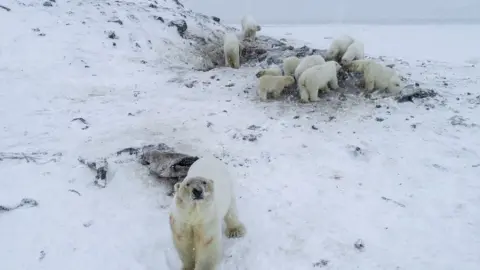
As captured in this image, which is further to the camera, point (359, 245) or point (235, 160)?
point (235, 160)

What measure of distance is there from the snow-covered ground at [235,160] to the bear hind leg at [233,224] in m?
0.10

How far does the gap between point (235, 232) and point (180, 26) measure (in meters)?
9.89

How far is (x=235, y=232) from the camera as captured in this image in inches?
194

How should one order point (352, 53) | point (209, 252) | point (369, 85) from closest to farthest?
point (209, 252), point (369, 85), point (352, 53)

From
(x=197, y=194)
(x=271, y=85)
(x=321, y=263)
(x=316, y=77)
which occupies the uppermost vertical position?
(x=197, y=194)

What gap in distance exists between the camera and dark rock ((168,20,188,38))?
13465mm

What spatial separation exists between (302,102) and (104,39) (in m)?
5.92

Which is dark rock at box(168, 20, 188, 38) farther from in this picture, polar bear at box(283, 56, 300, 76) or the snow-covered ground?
polar bear at box(283, 56, 300, 76)

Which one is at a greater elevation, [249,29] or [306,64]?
[306,64]

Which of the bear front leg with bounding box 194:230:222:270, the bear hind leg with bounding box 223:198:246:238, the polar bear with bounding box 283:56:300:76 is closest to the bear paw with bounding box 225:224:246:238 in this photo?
the bear hind leg with bounding box 223:198:246:238

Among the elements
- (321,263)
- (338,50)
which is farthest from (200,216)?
(338,50)

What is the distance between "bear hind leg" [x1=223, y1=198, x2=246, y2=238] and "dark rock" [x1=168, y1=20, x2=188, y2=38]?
9437 mm

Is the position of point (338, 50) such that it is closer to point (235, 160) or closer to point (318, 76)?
point (318, 76)

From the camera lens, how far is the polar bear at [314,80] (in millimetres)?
8758
